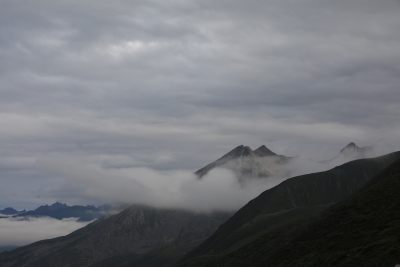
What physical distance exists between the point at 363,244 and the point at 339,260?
11617 mm

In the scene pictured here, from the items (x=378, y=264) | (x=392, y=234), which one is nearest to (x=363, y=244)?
(x=392, y=234)

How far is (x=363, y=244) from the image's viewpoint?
19275 cm

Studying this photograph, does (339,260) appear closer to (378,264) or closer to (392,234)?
(392,234)

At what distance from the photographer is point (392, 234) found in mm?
186625

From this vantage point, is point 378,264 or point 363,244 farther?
point 363,244

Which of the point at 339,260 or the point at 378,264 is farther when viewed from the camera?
the point at 339,260

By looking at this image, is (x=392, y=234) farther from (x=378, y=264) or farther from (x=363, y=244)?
(x=378, y=264)

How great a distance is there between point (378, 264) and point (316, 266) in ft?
146

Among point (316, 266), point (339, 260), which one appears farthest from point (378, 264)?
point (316, 266)

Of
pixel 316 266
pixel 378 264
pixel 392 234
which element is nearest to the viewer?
pixel 378 264

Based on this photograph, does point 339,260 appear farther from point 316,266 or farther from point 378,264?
point 378,264

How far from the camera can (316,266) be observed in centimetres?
19912

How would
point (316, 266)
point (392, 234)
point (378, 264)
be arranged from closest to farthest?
point (378, 264) < point (392, 234) < point (316, 266)

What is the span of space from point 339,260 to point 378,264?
3076 cm
